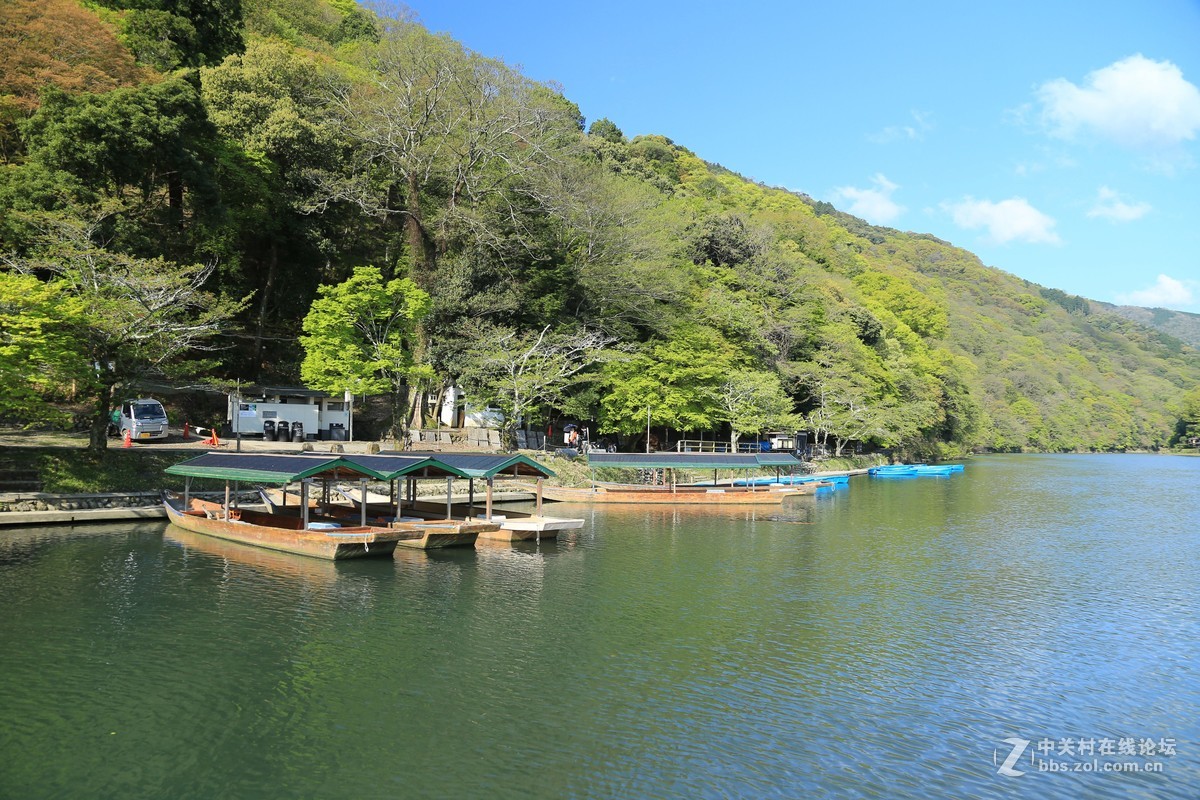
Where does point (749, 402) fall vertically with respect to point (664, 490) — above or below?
above

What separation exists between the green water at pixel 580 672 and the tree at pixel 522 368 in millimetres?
19136

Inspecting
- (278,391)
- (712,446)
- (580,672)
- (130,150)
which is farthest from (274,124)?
(580,672)

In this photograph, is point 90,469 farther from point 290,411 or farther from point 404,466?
point 290,411

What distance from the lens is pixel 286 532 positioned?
81.6ft

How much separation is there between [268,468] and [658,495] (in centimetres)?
2287

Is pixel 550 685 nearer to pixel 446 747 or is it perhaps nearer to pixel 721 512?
pixel 446 747

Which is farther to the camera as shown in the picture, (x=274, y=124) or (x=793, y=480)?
(x=793, y=480)

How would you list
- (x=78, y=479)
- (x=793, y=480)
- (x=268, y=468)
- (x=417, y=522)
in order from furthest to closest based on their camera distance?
(x=793, y=480) < (x=78, y=479) < (x=417, y=522) < (x=268, y=468)

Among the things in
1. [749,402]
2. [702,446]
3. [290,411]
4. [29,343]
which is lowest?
[702,446]

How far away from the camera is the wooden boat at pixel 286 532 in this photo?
2378 centimetres

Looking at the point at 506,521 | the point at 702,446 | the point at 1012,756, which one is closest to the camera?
the point at 1012,756

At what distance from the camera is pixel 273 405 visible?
1727 inches

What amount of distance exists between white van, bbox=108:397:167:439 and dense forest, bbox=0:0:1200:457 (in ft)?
5.16

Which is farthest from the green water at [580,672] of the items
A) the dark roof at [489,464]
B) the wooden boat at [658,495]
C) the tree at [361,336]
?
the tree at [361,336]
